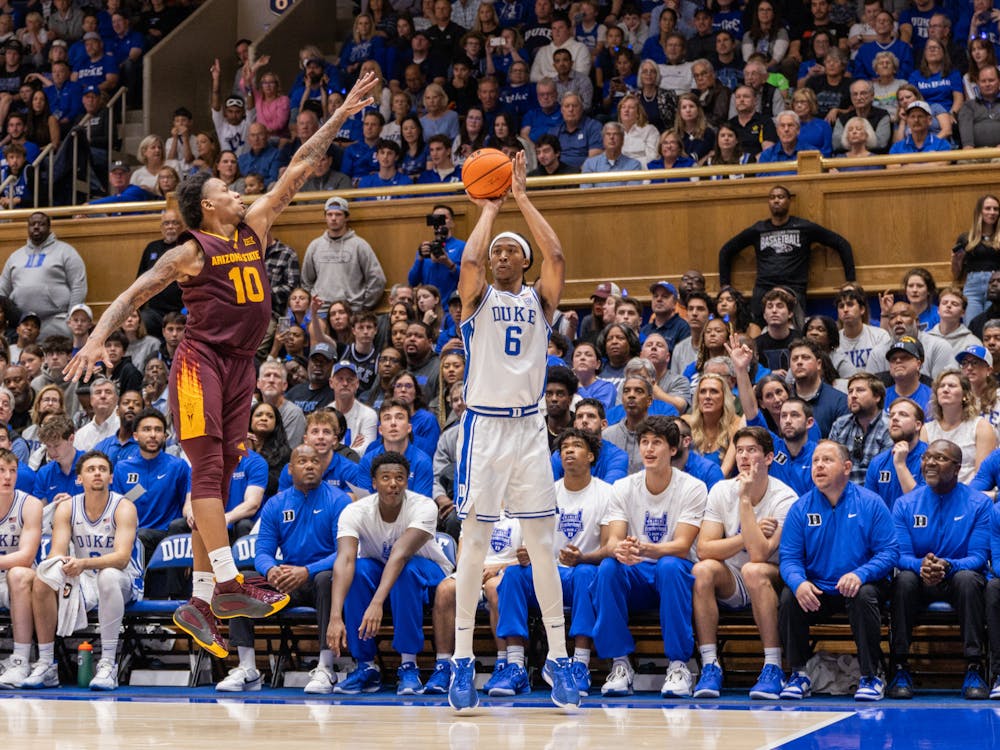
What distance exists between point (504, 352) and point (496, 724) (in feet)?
6.08

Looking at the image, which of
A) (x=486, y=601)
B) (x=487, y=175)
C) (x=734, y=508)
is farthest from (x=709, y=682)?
(x=487, y=175)

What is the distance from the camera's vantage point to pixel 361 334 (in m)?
12.3

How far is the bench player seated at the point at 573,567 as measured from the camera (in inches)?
339

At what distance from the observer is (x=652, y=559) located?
8.86 meters

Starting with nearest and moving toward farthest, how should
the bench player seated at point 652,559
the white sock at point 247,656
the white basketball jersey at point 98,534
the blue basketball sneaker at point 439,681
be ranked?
the bench player seated at point 652,559
the blue basketball sneaker at point 439,681
the white sock at point 247,656
the white basketball jersey at point 98,534

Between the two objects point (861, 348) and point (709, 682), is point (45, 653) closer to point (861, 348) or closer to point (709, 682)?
point (709, 682)

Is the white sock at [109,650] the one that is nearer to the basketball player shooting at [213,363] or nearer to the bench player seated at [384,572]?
the bench player seated at [384,572]

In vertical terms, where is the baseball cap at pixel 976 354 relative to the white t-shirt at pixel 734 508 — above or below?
above

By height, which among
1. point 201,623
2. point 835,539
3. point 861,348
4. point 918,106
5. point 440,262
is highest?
point 918,106

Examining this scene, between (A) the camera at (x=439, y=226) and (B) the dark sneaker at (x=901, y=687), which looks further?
(A) the camera at (x=439, y=226)

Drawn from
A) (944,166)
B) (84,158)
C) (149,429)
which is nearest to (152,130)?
(84,158)

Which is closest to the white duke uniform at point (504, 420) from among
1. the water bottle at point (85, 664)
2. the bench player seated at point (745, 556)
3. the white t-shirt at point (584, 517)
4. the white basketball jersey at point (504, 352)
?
the white basketball jersey at point (504, 352)

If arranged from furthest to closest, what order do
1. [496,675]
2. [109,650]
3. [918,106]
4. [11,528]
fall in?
1. [918,106]
2. [11,528]
3. [109,650]
4. [496,675]

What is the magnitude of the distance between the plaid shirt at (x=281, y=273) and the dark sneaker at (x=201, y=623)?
711cm
